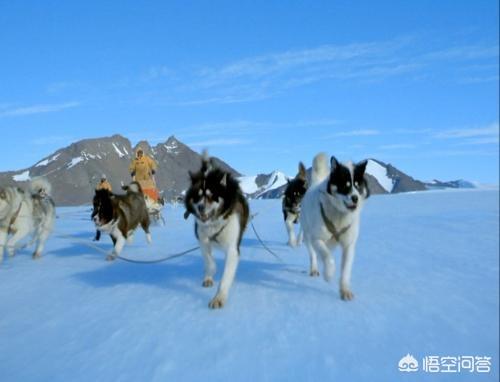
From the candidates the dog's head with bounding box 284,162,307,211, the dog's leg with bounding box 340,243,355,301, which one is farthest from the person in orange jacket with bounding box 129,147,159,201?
the dog's leg with bounding box 340,243,355,301

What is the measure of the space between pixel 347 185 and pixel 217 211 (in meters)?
1.52

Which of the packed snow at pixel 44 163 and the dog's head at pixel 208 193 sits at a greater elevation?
the packed snow at pixel 44 163

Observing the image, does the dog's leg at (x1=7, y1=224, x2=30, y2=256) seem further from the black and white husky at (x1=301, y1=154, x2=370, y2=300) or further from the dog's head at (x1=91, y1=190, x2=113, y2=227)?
the black and white husky at (x1=301, y1=154, x2=370, y2=300)

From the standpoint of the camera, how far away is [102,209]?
8.51m

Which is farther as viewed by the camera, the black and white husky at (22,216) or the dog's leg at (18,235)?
the dog's leg at (18,235)

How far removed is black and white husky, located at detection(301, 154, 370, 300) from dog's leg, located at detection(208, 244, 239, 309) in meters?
0.96

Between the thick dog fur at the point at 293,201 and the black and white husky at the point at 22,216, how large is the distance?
199 inches

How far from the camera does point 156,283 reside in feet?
19.8

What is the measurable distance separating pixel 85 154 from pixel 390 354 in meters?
198

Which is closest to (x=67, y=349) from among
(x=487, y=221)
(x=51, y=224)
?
(x=51, y=224)

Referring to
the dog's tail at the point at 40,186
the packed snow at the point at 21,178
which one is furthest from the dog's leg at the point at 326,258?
the packed snow at the point at 21,178

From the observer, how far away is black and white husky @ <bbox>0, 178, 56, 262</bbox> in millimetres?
8211

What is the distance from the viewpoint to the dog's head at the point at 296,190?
9.16 metres

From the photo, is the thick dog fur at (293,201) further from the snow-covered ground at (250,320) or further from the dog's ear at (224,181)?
the dog's ear at (224,181)
